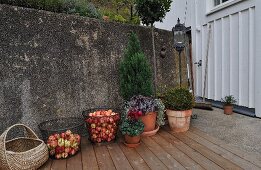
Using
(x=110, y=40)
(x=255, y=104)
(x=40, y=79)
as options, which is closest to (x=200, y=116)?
(x=255, y=104)

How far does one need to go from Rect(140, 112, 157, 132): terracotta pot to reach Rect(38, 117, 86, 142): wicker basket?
0.95m

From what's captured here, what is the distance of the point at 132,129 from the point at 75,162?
2.77ft

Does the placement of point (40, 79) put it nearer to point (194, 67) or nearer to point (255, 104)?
point (255, 104)

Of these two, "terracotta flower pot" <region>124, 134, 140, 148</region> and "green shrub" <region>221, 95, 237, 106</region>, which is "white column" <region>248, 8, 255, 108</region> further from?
"terracotta flower pot" <region>124, 134, 140, 148</region>

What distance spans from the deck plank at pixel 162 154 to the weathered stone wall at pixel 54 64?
1.12 metres

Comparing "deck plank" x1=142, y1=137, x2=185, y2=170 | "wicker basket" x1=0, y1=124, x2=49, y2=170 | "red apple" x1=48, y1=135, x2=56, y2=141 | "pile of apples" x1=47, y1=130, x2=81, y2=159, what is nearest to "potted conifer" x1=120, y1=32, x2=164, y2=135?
"deck plank" x1=142, y1=137, x2=185, y2=170

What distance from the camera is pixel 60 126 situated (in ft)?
12.0

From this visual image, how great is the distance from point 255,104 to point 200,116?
39.0 inches

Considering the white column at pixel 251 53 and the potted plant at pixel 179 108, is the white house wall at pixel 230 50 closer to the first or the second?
the white column at pixel 251 53

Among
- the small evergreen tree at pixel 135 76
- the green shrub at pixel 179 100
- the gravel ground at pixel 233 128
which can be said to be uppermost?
the small evergreen tree at pixel 135 76

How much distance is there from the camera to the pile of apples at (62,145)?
298 cm

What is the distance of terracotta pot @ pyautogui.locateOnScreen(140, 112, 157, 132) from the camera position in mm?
3689

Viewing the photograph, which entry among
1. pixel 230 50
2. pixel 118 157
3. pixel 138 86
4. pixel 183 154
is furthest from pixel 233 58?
pixel 118 157

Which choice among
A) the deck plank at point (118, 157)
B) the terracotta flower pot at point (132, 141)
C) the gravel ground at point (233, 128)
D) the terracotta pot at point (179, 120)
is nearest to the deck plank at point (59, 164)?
the deck plank at point (118, 157)
